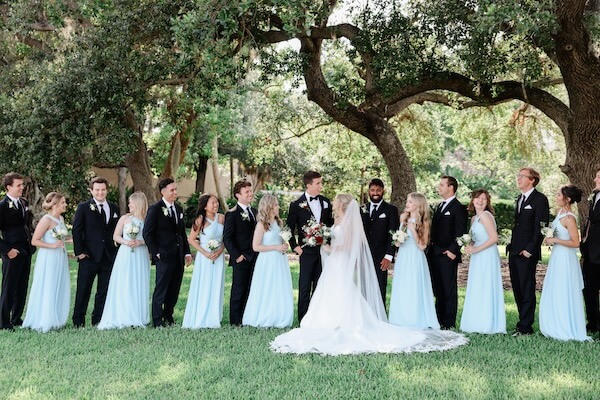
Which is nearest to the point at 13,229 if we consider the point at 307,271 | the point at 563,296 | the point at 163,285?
the point at 163,285

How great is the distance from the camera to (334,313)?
7.58 m

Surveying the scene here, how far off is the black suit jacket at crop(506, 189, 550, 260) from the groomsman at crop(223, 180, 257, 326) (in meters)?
3.41

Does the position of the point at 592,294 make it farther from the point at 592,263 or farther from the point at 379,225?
the point at 379,225

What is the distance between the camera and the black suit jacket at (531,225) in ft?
26.4

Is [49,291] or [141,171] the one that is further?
[141,171]

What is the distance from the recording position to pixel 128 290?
28.2 ft

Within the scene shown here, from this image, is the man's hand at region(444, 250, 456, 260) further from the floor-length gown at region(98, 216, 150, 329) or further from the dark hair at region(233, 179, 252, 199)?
the floor-length gown at region(98, 216, 150, 329)

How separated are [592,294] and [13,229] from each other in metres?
7.61

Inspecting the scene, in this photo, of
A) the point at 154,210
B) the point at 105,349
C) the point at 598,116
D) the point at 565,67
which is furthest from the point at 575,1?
the point at 105,349

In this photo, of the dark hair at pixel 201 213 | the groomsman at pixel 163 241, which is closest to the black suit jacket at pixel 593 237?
the dark hair at pixel 201 213

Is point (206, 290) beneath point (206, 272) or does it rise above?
beneath

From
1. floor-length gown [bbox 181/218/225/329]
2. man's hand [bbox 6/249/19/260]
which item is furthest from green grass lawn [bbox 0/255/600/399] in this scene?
man's hand [bbox 6/249/19/260]

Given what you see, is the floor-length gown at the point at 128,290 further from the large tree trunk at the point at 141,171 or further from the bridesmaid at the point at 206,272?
the large tree trunk at the point at 141,171

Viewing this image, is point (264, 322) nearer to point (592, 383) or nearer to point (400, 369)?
point (400, 369)
